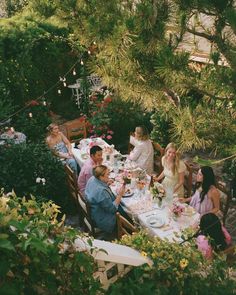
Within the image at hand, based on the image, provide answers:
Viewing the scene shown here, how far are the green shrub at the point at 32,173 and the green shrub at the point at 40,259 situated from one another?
371cm

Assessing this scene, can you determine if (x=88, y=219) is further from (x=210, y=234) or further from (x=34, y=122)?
(x=34, y=122)

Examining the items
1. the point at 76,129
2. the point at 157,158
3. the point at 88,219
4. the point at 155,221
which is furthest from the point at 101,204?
the point at 76,129

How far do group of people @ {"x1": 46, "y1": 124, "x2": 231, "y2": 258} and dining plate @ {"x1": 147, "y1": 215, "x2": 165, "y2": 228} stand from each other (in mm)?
495

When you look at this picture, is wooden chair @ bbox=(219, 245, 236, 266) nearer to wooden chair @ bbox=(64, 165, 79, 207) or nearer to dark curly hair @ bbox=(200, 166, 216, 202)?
dark curly hair @ bbox=(200, 166, 216, 202)

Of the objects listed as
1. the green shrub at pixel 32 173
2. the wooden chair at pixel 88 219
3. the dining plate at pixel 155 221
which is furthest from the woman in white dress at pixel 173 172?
the green shrub at pixel 32 173

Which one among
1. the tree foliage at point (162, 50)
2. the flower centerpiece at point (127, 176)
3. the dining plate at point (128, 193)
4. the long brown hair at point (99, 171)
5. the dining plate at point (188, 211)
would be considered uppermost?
the tree foliage at point (162, 50)

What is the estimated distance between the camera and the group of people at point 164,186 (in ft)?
13.4

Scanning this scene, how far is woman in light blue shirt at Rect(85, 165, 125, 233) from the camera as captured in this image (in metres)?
4.98

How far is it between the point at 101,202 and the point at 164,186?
114 centimetres

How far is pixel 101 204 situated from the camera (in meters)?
4.99

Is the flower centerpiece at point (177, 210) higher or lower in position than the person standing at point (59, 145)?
higher

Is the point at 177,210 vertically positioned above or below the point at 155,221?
above

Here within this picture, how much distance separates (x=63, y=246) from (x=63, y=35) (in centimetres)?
766

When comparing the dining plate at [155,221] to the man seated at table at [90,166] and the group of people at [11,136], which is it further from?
the group of people at [11,136]
